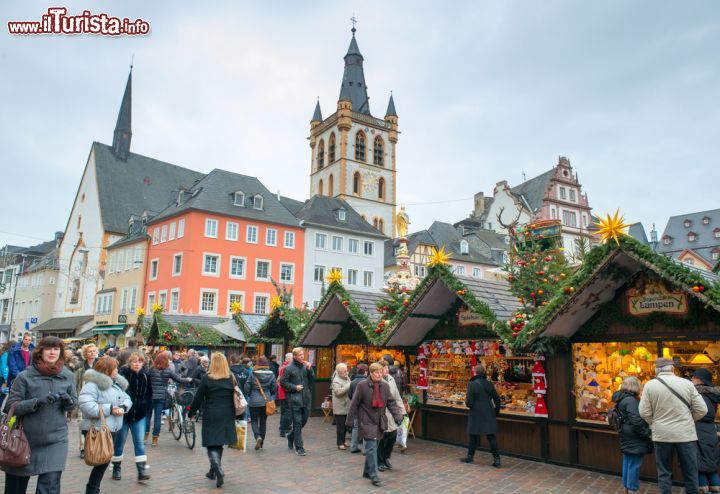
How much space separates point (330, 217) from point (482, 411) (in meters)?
36.6

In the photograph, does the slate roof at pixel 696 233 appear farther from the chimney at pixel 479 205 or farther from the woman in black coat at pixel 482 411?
the woman in black coat at pixel 482 411

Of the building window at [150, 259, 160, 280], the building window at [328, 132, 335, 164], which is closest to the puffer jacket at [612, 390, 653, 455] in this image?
the building window at [150, 259, 160, 280]

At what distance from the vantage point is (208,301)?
36062 mm

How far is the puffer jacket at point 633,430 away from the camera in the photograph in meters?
6.72

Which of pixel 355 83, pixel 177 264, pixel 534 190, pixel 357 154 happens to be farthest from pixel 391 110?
pixel 177 264

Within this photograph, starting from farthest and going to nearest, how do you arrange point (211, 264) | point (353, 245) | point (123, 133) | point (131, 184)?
point (123, 133)
point (131, 184)
point (353, 245)
point (211, 264)

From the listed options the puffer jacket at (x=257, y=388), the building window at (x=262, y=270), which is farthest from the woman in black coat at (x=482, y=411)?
the building window at (x=262, y=270)

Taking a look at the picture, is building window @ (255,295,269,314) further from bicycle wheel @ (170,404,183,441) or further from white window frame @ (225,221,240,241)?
bicycle wheel @ (170,404,183,441)

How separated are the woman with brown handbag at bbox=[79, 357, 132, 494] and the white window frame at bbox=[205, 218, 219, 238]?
31135mm

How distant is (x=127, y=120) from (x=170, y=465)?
5793cm

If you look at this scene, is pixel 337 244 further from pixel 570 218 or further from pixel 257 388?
pixel 257 388

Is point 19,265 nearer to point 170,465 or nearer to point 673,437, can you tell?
point 170,465

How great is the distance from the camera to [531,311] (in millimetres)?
9570

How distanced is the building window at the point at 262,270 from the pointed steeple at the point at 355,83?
1220 inches
